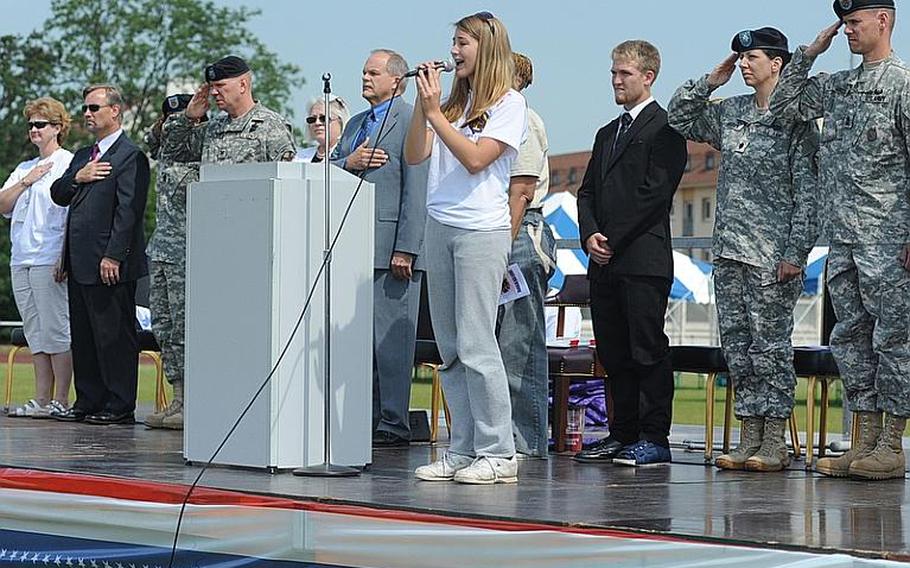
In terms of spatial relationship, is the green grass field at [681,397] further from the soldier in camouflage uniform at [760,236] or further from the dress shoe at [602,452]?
the soldier in camouflage uniform at [760,236]

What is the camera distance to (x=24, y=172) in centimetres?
917

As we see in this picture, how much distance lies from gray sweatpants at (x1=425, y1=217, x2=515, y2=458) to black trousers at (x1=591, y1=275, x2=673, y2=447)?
1.04m

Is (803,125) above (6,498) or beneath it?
above

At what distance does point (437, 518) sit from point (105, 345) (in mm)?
4323

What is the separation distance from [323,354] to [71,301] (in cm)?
314

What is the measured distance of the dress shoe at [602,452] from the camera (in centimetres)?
638

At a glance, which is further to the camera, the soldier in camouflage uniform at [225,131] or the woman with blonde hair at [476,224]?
the soldier in camouflage uniform at [225,131]

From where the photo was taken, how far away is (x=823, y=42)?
5.88 metres

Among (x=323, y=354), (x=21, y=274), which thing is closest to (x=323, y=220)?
(x=323, y=354)

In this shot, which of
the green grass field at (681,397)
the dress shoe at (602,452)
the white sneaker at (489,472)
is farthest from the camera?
the green grass field at (681,397)

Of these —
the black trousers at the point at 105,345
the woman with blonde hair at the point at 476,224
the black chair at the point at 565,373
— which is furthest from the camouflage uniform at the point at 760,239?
the black trousers at the point at 105,345

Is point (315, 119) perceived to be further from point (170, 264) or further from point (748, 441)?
point (748, 441)

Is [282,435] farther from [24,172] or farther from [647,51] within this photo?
[24,172]

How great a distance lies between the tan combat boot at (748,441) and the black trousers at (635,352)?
11.3 inches
